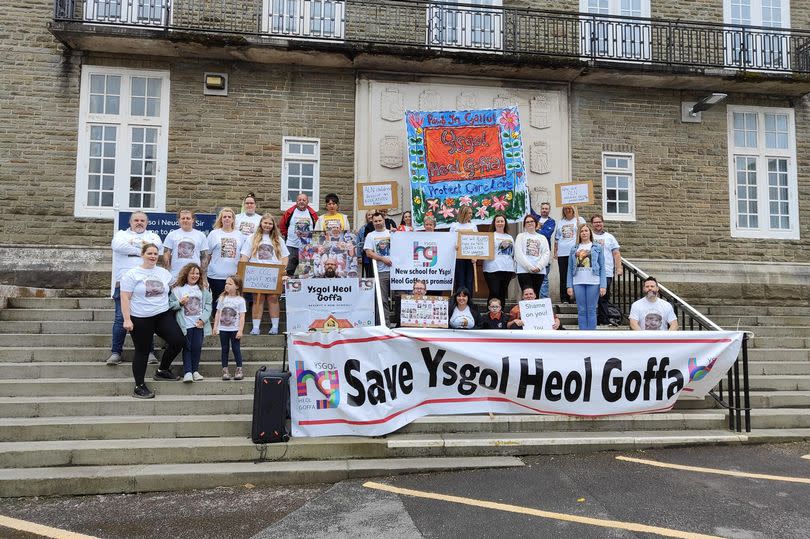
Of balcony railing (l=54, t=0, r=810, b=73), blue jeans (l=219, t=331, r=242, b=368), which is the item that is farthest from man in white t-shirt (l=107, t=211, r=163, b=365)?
balcony railing (l=54, t=0, r=810, b=73)

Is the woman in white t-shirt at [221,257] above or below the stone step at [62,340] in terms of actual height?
above

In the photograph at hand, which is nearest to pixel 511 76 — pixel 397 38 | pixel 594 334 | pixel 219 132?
pixel 397 38

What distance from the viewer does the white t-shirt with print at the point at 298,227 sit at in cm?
871

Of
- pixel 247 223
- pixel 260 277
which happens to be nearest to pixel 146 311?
pixel 260 277

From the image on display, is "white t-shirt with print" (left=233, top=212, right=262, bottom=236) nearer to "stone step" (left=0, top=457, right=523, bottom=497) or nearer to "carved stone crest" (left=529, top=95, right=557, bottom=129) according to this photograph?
"stone step" (left=0, top=457, right=523, bottom=497)

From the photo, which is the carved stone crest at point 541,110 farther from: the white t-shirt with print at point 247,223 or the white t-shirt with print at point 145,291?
the white t-shirt with print at point 145,291

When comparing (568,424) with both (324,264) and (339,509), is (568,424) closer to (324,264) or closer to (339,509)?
(339,509)

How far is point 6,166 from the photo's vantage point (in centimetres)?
1080

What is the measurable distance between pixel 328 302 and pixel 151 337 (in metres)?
2.07

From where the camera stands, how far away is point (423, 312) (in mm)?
7031

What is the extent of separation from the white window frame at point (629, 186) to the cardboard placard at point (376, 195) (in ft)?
16.3

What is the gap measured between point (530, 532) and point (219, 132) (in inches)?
389

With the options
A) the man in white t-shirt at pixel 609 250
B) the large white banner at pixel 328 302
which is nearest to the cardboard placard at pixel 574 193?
the man in white t-shirt at pixel 609 250

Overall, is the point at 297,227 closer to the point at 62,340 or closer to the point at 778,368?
the point at 62,340
